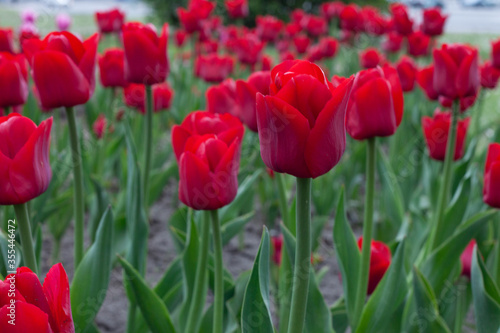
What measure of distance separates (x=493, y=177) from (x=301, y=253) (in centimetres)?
61

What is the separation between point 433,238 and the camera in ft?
4.65

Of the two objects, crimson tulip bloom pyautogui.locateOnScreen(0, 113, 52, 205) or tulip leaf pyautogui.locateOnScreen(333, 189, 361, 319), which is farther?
tulip leaf pyautogui.locateOnScreen(333, 189, 361, 319)

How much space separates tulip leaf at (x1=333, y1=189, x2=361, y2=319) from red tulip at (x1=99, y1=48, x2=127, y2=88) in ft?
3.48

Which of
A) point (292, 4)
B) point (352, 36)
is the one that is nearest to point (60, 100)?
point (352, 36)

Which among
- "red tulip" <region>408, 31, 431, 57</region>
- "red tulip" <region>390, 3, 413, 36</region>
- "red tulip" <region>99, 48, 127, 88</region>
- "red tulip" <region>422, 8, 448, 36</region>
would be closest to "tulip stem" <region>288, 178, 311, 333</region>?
"red tulip" <region>99, 48, 127, 88</region>

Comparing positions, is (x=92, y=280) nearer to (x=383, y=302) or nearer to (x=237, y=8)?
(x=383, y=302)

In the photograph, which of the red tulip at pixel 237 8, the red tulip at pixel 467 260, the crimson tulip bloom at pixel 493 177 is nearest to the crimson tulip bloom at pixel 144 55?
the crimson tulip bloom at pixel 493 177

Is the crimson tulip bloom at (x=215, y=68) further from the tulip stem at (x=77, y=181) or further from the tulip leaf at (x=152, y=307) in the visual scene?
the tulip leaf at (x=152, y=307)

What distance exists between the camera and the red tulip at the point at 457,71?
1344mm

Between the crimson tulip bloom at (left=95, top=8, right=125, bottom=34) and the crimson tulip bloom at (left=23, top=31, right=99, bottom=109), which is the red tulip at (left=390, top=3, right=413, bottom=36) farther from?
the crimson tulip bloom at (left=23, top=31, right=99, bottom=109)

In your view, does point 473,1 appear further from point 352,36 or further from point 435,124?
point 435,124

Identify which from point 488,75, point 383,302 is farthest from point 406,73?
point 383,302

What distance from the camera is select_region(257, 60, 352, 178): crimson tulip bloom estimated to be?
2.06ft

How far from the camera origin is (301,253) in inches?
27.7
